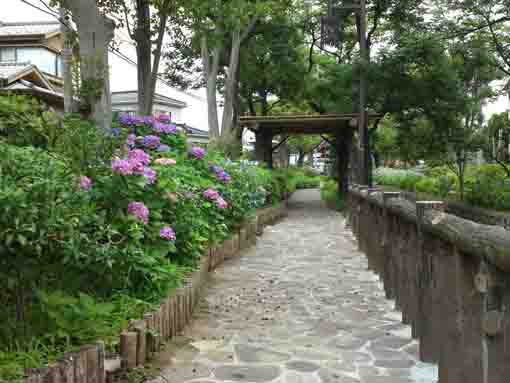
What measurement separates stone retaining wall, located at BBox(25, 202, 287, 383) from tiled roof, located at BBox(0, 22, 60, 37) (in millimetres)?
27179

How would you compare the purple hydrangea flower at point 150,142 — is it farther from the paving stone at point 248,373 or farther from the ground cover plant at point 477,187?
the ground cover plant at point 477,187

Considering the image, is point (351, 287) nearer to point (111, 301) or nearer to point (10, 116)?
point (111, 301)

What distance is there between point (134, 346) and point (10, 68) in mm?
20172

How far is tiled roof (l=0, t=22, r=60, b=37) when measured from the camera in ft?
94.3

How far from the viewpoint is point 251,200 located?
31.7 ft

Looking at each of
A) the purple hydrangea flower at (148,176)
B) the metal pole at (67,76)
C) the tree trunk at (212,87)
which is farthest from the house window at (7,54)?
the purple hydrangea flower at (148,176)

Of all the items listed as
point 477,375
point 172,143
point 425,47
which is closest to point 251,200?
point 172,143

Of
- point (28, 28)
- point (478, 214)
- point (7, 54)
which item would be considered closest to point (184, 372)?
point (478, 214)

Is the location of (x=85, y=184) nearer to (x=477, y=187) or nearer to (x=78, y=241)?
(x=78, y=241)

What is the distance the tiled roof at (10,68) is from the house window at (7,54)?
822cm

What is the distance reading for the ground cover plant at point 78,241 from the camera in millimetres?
2756

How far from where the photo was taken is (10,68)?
20703 mm

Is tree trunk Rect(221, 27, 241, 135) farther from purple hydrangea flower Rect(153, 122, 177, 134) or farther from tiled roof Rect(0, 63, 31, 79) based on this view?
tiled roof Rect(0, 63, 31, 79)

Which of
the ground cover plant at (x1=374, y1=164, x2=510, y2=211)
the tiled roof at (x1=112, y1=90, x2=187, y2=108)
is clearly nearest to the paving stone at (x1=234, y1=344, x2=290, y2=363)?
the ground cover plant at (x1=374, y1=164, x2=510, y2=211)
